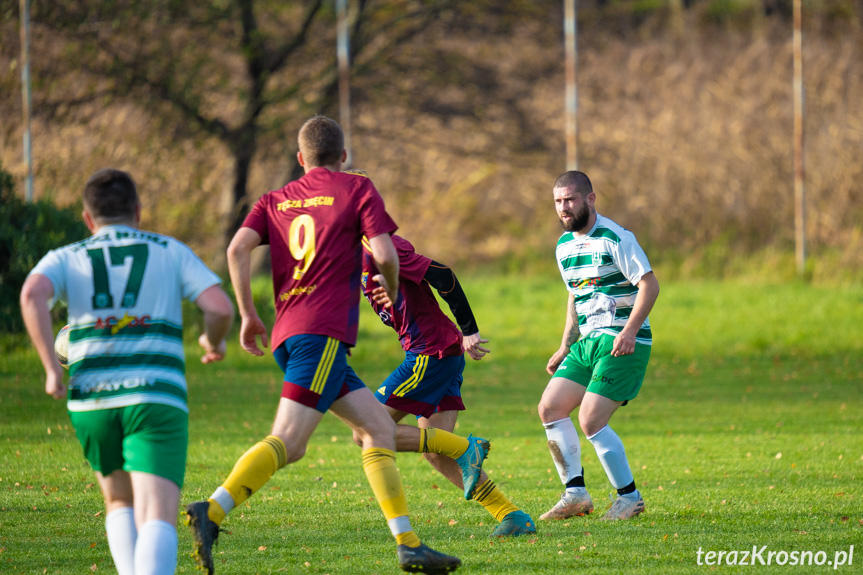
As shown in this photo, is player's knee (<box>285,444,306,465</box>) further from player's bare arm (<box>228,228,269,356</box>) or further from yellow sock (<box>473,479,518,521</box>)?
yellow sock (<box>473,479,518,521</box>)

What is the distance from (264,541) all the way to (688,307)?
623 inches

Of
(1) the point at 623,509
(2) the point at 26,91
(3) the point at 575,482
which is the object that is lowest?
(1) the point at 623,509

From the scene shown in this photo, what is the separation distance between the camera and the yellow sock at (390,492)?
4.50 m

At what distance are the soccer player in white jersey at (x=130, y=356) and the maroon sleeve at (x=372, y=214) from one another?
0.89 metres

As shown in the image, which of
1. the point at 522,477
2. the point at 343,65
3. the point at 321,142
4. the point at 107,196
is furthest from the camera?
the point at 343,65

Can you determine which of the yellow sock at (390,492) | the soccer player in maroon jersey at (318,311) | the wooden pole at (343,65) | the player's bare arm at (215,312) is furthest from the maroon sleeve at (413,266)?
the wooden pole at (343,65)

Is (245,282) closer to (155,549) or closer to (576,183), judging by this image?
(155,549)

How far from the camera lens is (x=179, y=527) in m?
5.75

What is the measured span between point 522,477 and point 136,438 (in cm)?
427

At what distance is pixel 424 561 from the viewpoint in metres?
4.41

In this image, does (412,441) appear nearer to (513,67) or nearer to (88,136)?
(88,136)

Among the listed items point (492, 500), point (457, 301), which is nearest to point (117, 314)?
point (457, 301)

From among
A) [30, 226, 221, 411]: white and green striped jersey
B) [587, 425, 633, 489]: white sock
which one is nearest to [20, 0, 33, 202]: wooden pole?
[587, 425, 633, 489]: white sock

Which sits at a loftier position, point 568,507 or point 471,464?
point 471,464
